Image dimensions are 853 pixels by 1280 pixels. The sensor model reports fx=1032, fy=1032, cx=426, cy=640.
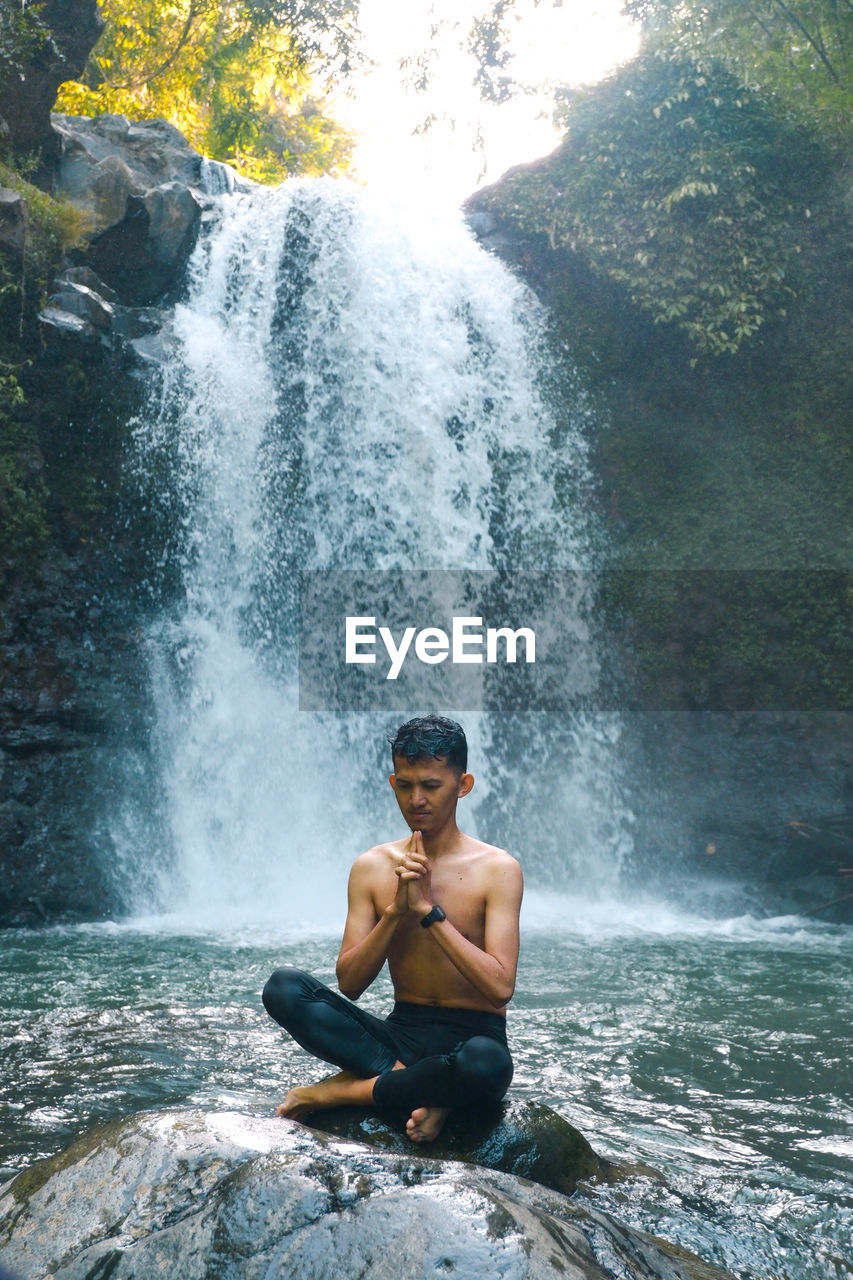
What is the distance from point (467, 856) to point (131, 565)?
8.22 meters

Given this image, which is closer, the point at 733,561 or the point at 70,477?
the point at 70,477

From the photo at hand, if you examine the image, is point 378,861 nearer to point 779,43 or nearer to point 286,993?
point 286,993

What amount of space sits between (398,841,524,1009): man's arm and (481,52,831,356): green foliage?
33.9 ft

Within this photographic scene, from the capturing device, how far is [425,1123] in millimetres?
2764

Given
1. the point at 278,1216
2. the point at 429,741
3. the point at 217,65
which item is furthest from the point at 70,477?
the point at 217,65

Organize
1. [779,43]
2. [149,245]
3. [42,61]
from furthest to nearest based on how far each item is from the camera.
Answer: [779,43] < [149,245] < [42,61]

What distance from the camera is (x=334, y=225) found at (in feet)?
41.9

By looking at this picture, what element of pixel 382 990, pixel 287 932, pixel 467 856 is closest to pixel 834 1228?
pixel 467 856

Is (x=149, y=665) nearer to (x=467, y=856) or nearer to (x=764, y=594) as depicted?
(x=764, y=594)

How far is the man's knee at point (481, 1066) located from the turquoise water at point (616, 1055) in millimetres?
566

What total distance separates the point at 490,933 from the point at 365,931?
0.39 meters

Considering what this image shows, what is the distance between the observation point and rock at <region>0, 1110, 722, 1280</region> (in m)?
2.01

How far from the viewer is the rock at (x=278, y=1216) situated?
2014 millimetres

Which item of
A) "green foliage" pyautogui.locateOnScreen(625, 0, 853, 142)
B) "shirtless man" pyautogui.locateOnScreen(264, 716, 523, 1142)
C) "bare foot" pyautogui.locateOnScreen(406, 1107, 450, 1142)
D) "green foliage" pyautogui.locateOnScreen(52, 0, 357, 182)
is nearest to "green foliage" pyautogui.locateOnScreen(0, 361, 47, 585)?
"shirtless man" pyautogui.locateOnScreen(264, 716, 523, 1142)
